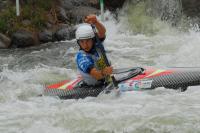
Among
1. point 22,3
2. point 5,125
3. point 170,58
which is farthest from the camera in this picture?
point 22,3

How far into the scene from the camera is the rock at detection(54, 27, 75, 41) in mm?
15595

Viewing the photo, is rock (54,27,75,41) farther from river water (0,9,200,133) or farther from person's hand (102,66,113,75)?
person's hand (102,66,113,75)

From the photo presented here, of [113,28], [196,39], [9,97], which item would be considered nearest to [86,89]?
[9,97]

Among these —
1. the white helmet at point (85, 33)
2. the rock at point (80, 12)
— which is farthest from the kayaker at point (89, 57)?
the rock at point (80, 12)

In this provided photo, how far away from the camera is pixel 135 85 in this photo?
26.0 feet

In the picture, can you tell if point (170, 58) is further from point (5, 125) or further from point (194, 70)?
point (5, 125)

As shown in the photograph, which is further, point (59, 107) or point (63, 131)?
point (59, 107)

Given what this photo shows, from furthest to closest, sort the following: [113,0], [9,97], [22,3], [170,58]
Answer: [113,0], [22,3], [170,58], [9,97]

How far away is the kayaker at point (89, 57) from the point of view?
7.79 metres

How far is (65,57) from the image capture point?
13289 mm

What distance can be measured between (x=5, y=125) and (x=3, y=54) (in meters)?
7.30

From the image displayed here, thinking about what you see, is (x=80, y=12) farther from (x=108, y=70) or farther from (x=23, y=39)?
(x=108, y=70)

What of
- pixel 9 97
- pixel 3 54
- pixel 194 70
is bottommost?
pixel 3 54

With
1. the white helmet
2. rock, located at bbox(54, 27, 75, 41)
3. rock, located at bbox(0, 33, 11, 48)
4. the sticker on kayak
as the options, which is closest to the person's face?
the white helmet
